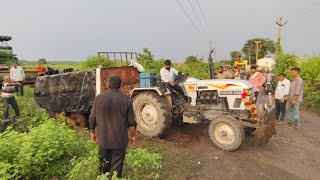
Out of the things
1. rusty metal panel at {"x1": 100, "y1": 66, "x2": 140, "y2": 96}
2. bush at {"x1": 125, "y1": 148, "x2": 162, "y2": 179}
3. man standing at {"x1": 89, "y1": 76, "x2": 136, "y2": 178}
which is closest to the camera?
man standing at {"x1": 89, "y1": 76, "x2": 136, "y2": 178}

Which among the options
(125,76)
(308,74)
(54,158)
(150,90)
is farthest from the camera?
(308,74)

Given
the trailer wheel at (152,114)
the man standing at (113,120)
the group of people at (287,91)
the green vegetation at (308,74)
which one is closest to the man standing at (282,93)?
the group of people at (287,91)

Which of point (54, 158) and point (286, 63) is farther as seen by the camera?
point (286, 63)

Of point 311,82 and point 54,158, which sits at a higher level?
point 311,82

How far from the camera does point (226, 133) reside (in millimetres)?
6613

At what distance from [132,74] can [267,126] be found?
433 cm

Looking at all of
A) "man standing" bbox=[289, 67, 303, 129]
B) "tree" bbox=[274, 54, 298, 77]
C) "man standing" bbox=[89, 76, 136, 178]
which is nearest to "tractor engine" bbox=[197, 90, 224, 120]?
"man standing" bbox=[289, 67, 303, 129]

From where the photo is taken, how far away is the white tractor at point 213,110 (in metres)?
6.61

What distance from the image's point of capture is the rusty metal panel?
8.27 m

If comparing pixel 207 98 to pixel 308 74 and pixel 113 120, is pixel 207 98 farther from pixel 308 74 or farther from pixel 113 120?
pixel 308 74

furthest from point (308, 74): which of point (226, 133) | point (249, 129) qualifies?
point (226, 133)

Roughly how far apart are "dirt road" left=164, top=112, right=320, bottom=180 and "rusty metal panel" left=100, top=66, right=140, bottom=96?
1.85m

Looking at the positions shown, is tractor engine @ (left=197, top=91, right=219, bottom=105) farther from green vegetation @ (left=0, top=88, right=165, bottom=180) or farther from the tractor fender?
green vegetation @ (left=0, top=88, right=165, bottom=180)

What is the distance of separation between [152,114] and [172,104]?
560mm
